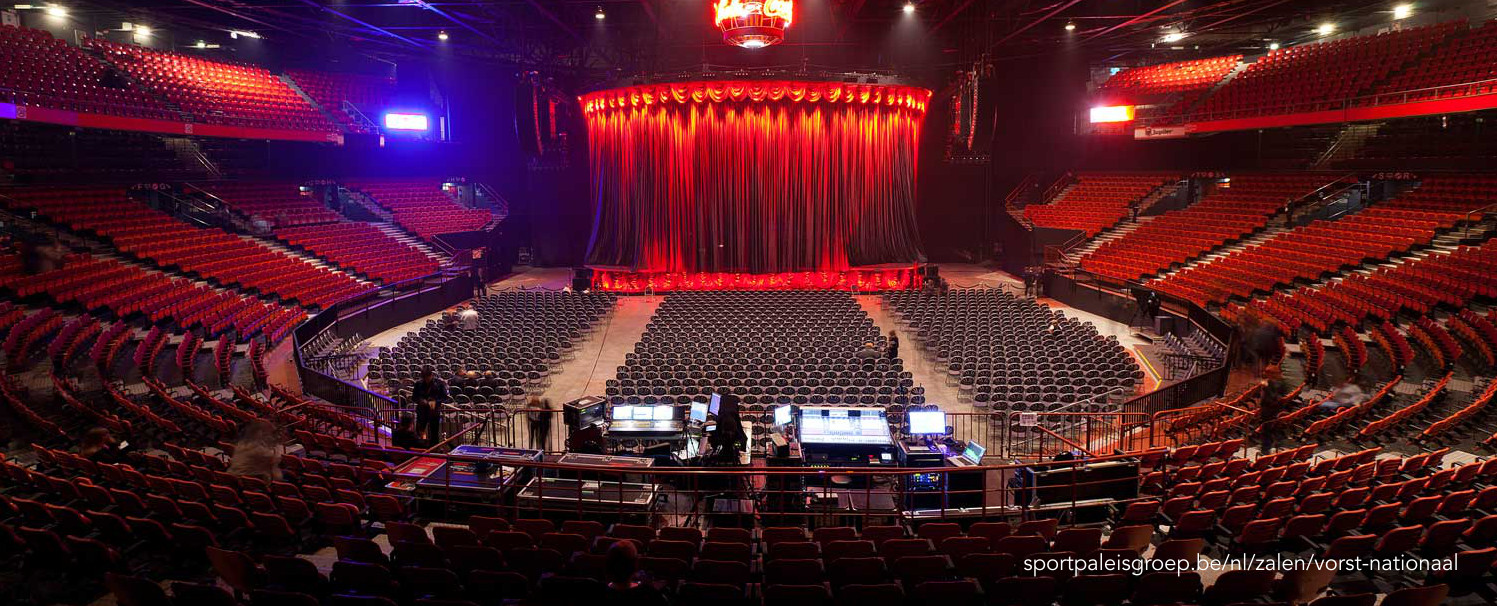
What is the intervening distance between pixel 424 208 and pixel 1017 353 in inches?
1021

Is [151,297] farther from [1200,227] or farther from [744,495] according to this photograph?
[1200,227]

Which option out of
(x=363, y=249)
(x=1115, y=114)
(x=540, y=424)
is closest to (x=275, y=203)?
(x=363, y=249)

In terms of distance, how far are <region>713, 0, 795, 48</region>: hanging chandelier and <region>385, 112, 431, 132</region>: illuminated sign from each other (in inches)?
806

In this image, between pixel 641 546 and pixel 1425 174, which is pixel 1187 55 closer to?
pixel 1425 174

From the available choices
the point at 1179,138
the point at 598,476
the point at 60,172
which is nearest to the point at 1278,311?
the point at 1179,138

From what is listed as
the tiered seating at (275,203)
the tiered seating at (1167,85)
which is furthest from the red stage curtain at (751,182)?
the tiered seating at (275,203)

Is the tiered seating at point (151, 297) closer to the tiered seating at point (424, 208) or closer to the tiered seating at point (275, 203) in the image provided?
the tiered seating at point (275, 203)

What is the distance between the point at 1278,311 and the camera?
19.4 meters

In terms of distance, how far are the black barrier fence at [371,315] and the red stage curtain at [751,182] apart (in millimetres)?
5606

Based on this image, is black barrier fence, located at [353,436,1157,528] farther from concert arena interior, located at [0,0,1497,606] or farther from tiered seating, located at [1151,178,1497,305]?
tiered seating, located at [1151,178,1497,305]

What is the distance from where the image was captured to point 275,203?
28.8 meters

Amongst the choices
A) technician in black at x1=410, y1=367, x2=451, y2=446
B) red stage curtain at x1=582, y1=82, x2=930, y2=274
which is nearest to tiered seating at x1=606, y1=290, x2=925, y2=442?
technician in black at x1=410, y1=367, x2=451, y2=446

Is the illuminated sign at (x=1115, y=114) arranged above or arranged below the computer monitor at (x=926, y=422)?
above

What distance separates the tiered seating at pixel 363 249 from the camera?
2661 centimetres
